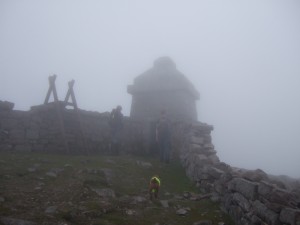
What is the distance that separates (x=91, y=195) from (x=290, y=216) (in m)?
4.79

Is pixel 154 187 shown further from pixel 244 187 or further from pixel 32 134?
pixel 32 134

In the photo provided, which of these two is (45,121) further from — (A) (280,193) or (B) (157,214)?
(A) (280,193)

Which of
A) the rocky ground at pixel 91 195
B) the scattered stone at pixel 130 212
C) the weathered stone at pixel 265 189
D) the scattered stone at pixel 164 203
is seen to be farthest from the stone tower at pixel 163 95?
the weathered stone at pixel 265 189

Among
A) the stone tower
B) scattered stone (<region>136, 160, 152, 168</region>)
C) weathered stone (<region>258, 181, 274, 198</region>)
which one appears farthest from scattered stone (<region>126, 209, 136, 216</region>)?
the stone tower

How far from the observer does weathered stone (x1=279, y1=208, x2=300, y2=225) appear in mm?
4758

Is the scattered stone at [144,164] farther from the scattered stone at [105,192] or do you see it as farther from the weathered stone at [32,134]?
the weathered stone at [32,134]

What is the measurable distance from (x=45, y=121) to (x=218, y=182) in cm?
790

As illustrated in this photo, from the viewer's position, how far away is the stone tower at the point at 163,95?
693 inches

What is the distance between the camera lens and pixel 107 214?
22.0 ft

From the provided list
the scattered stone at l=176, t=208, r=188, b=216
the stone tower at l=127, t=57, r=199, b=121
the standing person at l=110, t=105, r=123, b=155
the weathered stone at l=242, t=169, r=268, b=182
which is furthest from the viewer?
the stone tower at l=127, t=57, r=199, b=121

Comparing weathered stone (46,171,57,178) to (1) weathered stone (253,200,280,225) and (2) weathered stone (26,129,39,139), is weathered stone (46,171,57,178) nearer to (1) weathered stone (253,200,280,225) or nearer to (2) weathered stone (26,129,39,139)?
(2) weathered stone (26,129,39,139)

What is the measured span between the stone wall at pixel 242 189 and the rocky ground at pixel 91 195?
15.2 inches

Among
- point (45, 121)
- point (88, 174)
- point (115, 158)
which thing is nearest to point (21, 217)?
point (88, 174)

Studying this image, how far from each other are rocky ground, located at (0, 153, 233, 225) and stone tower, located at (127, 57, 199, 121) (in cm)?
660
